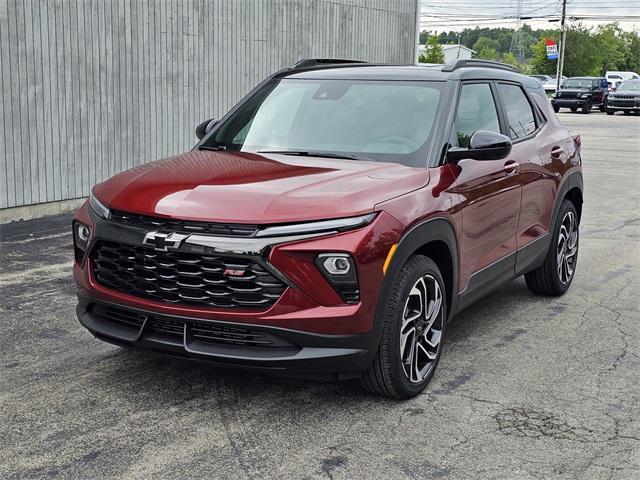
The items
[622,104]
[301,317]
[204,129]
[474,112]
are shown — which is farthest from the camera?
[622,104]

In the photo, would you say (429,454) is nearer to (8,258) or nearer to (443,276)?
(443,276)

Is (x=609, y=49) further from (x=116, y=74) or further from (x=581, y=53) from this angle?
(x=116, y=74)

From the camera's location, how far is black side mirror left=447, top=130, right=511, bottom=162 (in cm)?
491

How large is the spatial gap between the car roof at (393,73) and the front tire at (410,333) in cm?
142

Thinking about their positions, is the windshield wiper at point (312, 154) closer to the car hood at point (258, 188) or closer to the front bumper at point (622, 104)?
the car hood at point (258, 188)

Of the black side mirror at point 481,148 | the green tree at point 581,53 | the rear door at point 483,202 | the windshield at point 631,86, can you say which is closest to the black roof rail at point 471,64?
the rear door at point 483,202

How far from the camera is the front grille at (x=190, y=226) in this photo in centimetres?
391

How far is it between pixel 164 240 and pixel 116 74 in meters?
7.65

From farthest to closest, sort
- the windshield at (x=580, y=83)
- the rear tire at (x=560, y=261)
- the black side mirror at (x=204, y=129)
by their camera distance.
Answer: the windshield at (x=580, y=83) → the rear tire at (x=560, y=261) → the black side mirror at (x=204, y=129)

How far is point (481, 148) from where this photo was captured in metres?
4.95

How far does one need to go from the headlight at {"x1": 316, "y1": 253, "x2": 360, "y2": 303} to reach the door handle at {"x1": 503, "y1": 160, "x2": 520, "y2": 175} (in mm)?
2007

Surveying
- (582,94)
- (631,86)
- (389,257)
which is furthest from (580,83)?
(389,257)

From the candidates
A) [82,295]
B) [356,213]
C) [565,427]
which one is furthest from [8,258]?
[565,427]

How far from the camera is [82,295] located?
4484 mm
